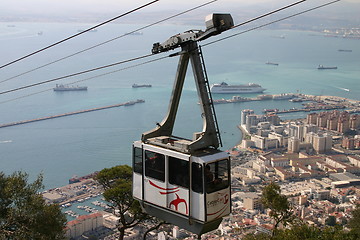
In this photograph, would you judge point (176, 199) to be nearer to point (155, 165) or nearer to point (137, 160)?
point (155, 165)

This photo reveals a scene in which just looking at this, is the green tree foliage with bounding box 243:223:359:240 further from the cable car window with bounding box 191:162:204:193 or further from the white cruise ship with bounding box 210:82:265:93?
the white cruise ship with bounding box 210:82:265:93

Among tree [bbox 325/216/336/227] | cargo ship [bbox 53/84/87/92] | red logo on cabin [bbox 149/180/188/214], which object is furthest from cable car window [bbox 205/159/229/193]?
cargo ship [bbox 53/84/87/92]

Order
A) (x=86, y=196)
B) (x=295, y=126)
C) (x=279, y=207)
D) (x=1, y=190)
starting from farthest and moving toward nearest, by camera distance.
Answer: (x=295, y=126)
(x=86, y=196)
(x=279, y=207)
(x=1, y=190)

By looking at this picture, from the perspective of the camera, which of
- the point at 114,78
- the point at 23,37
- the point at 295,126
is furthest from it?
the point at 23,37

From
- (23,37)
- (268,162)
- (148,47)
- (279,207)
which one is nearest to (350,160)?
(268,162)

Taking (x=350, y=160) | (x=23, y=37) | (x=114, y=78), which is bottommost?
(x=350, y=160)

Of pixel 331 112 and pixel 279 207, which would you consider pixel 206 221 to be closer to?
pixel 279 207

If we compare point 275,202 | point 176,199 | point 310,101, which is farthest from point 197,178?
point 310,101
